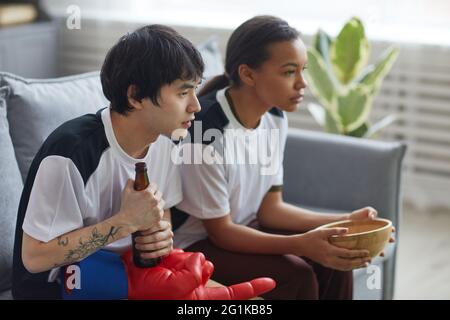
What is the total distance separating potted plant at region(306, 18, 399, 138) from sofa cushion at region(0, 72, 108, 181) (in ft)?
3.33

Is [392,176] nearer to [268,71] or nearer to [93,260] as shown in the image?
[268,71]

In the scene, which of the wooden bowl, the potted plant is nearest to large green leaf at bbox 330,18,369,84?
the potted plant

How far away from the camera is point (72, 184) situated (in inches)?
46.1

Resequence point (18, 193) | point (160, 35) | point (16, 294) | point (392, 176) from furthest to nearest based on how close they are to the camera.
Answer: point (392, 176) < point (18, 193) < point (16, 294) < point (160, 35)

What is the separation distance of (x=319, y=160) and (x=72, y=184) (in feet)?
2.94

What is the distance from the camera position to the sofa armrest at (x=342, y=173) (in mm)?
1861

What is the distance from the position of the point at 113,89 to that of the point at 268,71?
38 cm

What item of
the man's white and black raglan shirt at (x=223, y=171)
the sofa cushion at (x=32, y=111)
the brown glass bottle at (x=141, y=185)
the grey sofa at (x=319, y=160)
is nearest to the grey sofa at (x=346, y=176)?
the grey sofa at (x=319, y=160)

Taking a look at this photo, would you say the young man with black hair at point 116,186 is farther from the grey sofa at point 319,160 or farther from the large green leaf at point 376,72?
the large green leaf at point 376,72

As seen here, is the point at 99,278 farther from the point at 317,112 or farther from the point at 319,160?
the point at 317,112

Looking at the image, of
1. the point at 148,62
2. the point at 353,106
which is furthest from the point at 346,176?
the point at 148,62

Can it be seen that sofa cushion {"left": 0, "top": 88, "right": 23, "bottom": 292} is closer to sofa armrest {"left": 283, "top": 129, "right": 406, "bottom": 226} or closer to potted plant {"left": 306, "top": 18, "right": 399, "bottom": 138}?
sofa armrest {"left": 283, "top": 129, "right": 406, "bottom": 226}
